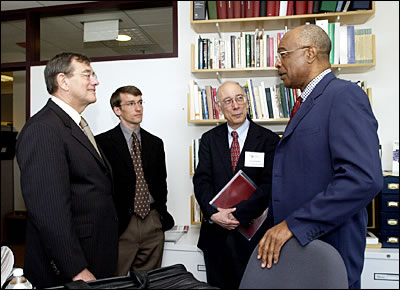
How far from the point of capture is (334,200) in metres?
1.25

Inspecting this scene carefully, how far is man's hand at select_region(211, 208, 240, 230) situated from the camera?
220 centimetres

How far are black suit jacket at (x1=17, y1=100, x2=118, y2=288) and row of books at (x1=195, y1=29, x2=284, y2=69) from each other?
1.56m

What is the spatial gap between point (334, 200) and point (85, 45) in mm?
3370

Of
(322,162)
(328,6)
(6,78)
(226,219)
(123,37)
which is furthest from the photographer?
(6,78)

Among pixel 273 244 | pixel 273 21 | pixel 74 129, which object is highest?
pixel 273 21

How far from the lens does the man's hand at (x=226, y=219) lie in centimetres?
220

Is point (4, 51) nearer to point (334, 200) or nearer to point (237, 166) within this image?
point (237, 166)

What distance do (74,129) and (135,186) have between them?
91 cm

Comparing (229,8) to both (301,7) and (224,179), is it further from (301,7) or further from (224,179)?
(224,179)

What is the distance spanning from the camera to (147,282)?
101cm

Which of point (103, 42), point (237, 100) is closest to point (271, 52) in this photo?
point (237, 100)

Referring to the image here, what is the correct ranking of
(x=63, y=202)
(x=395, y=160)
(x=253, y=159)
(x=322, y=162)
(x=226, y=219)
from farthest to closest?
(x=395, y=160)
(x=253, y=159)
(x=226, y=219)
(x=63, y=202)
(x=322, y=162)

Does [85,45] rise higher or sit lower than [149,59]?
higher

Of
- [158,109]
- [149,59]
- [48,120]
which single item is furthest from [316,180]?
[149,59]
